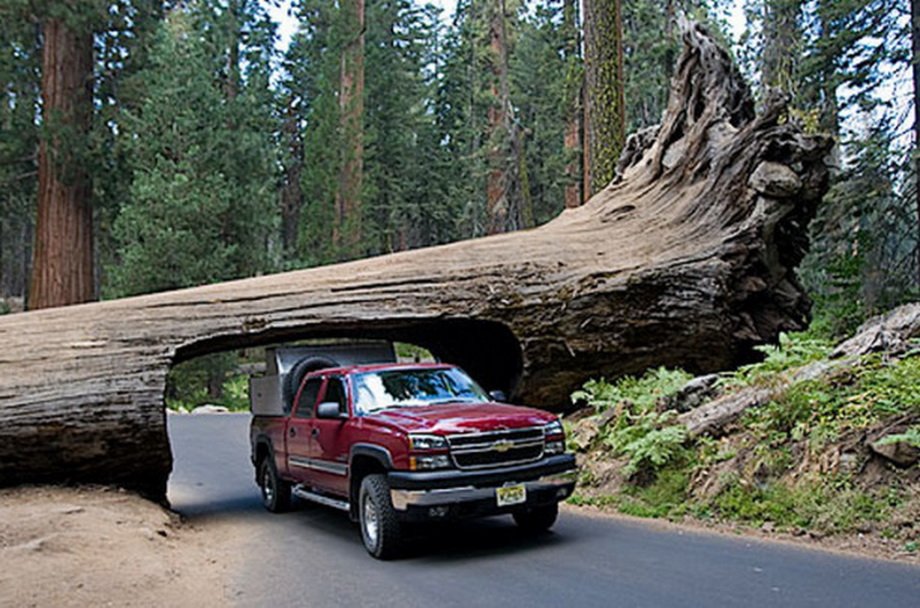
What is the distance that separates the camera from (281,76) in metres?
53.0

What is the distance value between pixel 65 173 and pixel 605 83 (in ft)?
47.6

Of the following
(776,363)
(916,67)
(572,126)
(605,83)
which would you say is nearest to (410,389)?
(776,363)

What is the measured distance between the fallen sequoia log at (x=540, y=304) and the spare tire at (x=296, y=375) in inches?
19.1

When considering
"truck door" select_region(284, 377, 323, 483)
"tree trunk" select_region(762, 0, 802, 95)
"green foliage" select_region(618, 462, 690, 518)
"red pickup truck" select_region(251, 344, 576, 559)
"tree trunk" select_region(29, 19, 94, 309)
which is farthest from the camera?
"tree trunk" select_region(29, 19, 94, 309)

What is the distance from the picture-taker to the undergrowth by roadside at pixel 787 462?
743cm

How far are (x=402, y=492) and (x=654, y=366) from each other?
6.89 meters

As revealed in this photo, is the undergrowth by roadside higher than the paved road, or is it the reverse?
the undergrowth by roadside

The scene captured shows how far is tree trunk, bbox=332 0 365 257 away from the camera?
108ft

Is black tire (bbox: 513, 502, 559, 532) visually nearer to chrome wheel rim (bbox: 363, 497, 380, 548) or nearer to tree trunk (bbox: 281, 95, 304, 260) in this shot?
chrome wheel rim (bbox: 363, 497, 380, 548)

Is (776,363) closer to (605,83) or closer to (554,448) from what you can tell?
(554,448)

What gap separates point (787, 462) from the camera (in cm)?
834

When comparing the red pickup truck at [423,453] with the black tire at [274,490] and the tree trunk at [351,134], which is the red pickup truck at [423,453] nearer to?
the black tire at [274,490]

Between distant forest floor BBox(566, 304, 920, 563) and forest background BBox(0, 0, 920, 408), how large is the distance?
577cm

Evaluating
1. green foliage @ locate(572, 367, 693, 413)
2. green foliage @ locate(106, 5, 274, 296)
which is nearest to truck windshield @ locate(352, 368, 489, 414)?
green foliage @ locate(572, 367, 693, 413)
